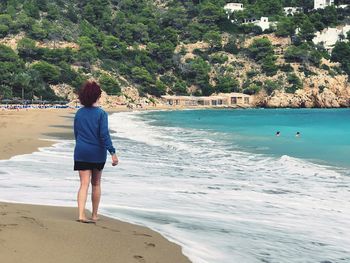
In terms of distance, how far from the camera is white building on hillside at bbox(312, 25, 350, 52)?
130875mm

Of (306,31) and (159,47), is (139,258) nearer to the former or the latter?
(159,47)

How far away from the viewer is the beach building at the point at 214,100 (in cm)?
10394

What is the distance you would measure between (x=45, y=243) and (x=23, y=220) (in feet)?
3.24

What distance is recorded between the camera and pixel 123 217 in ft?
21.5

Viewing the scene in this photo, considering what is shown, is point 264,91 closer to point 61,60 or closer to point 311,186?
point 61,60

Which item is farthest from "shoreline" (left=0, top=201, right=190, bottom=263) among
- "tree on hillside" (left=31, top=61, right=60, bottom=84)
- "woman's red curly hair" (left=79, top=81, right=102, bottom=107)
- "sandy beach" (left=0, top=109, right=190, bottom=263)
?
"tree on hillside" (left=31, top=61, right=60, bottom=84)

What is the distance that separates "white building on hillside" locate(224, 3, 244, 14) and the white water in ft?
441

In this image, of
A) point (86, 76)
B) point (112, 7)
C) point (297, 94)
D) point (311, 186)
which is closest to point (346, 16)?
point (297, 94)

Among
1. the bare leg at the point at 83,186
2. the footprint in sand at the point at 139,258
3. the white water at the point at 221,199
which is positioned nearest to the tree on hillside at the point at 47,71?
the white water at the point at 221,199

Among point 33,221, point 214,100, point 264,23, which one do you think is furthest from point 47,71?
point 33,221

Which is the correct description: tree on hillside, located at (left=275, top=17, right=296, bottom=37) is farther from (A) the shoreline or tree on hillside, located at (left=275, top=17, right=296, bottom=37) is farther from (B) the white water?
(A) the shoreline

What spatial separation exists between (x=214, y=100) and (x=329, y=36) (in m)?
45.0

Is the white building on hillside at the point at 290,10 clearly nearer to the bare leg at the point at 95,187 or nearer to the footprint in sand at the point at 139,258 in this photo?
the bare leg at the point at 95,187

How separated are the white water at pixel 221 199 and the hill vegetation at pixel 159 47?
7381 centimetres
